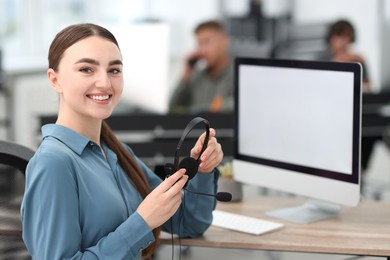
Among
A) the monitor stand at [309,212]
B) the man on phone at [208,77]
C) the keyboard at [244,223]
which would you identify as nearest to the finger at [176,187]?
the keyboard at [244,223]

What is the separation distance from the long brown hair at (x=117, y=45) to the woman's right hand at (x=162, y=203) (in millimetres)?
222

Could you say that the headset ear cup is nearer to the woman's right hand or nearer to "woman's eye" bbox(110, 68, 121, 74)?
the woman's right hand

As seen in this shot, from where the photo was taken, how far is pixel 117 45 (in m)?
1.84

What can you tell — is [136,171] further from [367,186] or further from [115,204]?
[367,186]

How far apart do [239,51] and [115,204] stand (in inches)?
144

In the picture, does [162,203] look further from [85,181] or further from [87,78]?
[87,78]

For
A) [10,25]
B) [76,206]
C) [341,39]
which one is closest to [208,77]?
[341,39]

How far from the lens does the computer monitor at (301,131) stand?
7.35 ft

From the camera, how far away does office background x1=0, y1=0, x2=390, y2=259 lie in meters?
5.68

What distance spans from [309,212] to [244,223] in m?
0.27

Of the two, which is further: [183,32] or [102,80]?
[183,32]

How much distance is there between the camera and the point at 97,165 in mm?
1828

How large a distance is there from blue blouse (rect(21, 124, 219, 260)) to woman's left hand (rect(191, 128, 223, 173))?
0.22 metres

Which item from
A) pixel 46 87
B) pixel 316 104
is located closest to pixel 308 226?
pixel 316 104
